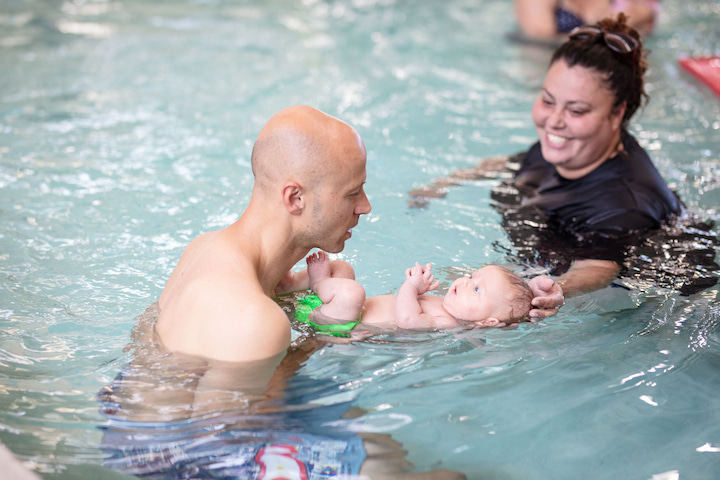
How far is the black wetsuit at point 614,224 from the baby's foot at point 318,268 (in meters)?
1.49

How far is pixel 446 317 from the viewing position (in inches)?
128

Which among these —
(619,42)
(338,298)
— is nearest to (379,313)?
(338,298)

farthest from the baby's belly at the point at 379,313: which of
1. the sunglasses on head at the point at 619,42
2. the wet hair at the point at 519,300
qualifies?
the sunglasses on head at the point at 619,42

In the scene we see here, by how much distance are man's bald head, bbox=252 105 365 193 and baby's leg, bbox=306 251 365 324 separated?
21.5 inches

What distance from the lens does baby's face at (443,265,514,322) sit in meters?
3.19

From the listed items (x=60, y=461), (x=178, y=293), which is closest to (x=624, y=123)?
(x=178, y=293)

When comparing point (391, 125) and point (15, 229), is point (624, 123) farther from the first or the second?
point (15, 229)

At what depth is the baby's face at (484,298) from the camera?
319 centimetres

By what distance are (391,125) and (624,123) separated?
2.57m

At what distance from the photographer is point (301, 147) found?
8.57 feet

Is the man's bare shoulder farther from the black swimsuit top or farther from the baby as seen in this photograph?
the black swimsuit top

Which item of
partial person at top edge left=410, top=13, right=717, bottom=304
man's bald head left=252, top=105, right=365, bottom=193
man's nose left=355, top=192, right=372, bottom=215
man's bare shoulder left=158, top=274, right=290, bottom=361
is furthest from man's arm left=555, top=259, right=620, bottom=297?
man's bare shoulder left=158, top=274, right=290, bottom=361

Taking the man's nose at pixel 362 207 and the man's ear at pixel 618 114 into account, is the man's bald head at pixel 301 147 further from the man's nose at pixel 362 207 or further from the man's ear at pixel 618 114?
the man's ear at pixel 618 114

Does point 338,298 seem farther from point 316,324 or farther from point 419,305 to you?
point 419,305
